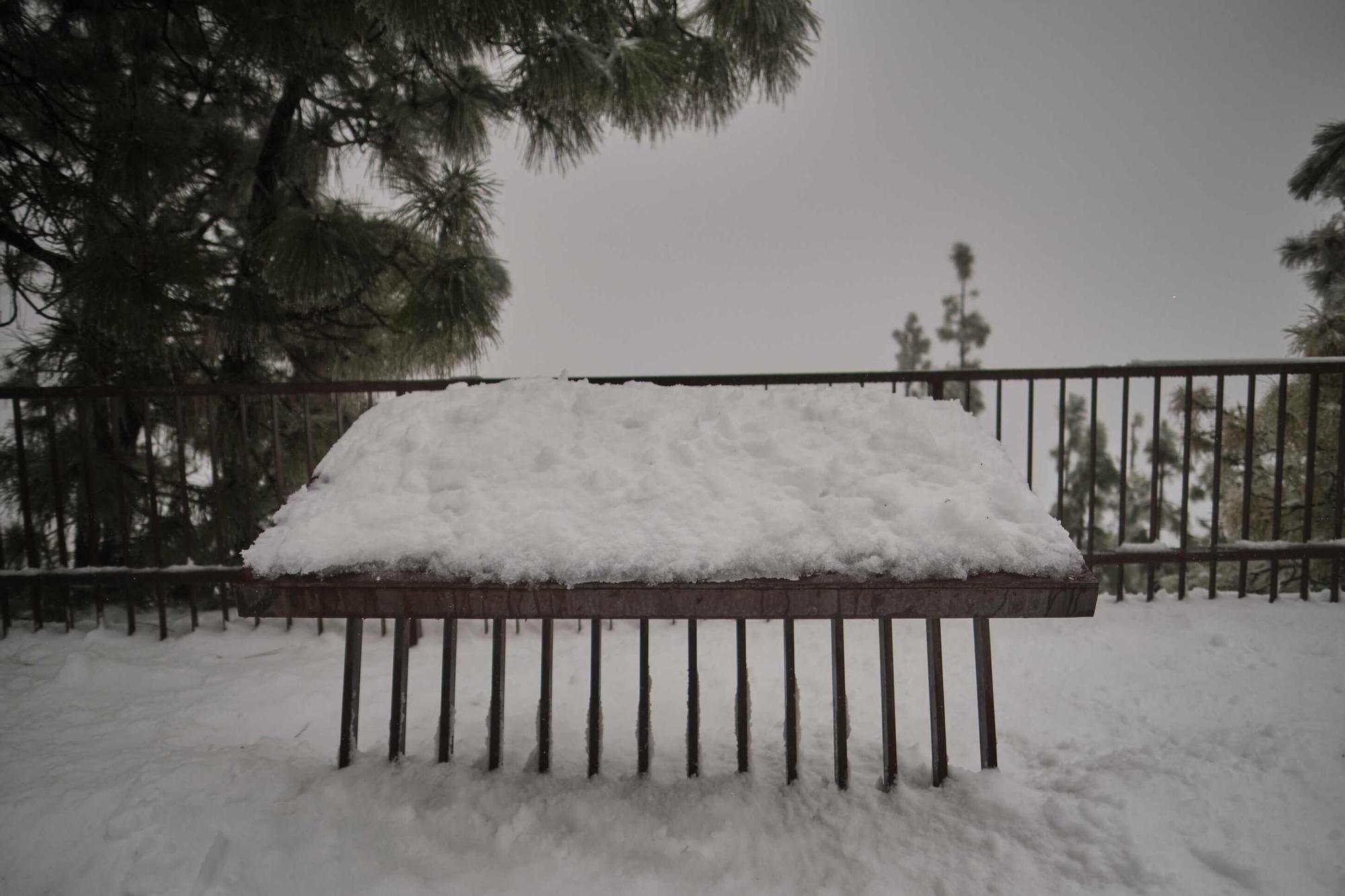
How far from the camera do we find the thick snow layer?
1315 millimetres

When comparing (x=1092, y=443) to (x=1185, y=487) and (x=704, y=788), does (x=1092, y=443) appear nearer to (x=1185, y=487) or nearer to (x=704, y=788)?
(x=1185, y=487)

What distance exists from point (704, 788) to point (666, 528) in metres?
0.82

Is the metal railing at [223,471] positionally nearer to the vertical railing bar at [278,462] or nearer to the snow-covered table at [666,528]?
the vertical railing bar at [278,462]

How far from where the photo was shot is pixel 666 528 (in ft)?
4.58

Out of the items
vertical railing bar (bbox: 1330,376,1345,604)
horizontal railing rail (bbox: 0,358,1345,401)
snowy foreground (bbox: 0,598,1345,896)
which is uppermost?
horizontal railing rail (bbox: 0,358,1345,401)

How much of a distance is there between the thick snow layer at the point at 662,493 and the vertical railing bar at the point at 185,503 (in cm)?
176

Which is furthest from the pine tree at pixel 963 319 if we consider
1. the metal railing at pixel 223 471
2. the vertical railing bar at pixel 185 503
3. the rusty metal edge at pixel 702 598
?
the rusty metal edge at pixel 702 598

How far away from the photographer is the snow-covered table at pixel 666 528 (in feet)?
4.22

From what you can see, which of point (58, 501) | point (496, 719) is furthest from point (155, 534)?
point (496, 719)

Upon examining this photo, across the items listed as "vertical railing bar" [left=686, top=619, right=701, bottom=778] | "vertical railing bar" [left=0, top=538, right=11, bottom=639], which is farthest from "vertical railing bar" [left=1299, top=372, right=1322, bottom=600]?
"vertical railing bar" [left=0, top=538, right=11, bottom=639]

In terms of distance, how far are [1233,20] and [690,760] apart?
11403cm

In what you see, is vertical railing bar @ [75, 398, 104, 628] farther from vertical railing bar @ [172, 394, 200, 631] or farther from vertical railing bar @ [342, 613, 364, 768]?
vertical railing bar @ [342, 613, 364, 768]

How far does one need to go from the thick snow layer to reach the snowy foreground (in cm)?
69

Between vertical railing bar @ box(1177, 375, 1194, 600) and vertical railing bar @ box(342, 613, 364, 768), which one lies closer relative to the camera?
vertical railing bar @ box(342, 613, 364, 768)
